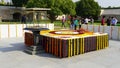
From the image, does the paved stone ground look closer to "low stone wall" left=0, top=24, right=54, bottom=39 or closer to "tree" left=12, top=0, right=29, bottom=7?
"low stone wall" left=0, top=24, right=54, bottom=39

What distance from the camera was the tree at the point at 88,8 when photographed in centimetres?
5481

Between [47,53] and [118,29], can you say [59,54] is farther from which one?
[118,29]

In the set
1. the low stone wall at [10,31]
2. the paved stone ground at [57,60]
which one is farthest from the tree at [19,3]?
the paved stone ground at [57,60]

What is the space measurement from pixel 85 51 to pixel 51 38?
1.90 meters

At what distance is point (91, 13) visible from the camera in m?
54.7

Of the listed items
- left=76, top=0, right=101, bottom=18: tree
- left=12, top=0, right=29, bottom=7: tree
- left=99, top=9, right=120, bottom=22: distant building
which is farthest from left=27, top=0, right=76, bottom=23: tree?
A: left=99, top=9, right=120, bottom=22: distant building

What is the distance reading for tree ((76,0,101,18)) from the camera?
180ft

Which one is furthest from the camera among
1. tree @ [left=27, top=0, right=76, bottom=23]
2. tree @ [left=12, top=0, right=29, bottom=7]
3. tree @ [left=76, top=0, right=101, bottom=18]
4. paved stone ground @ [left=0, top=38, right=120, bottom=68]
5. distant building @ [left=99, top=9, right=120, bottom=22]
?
distant building @ [left=99, top=9, right=120, bottom=22]

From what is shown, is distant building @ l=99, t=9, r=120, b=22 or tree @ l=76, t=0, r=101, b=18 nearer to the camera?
tree @ l=76, t=0, r=101, b=18

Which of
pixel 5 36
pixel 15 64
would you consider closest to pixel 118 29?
pixel 5 36

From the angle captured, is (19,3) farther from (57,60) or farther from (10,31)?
(57,60)

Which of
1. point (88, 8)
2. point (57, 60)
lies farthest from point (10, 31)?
point (88, 8)

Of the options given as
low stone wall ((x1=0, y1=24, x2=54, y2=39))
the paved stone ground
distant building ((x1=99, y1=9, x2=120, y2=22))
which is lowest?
the paved stone ground

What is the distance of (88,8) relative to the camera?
55.6 meters
